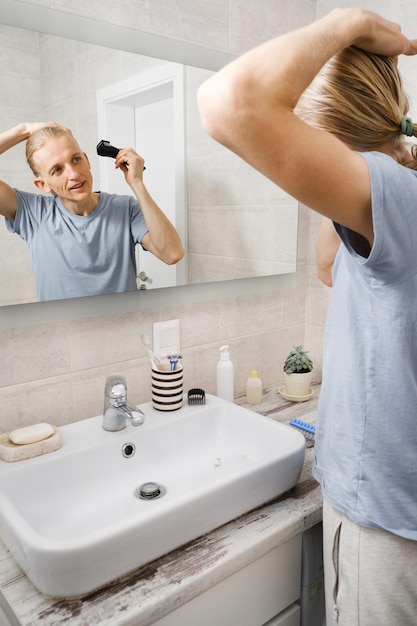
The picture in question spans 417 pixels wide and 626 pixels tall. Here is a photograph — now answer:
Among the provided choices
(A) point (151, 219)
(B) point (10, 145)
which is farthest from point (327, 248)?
(B) point (10, 145)

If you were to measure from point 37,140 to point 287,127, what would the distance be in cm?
73

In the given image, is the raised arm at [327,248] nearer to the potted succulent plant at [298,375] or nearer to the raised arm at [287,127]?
the potted succulent plant at [298,375]

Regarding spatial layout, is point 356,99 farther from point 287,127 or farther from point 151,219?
point 151,219

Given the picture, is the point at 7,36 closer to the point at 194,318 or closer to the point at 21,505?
the point at 194,318

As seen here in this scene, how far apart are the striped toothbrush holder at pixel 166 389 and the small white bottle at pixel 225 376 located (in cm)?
19

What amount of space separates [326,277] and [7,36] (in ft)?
3.01

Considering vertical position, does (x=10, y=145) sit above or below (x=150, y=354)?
above

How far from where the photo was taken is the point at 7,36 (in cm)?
106

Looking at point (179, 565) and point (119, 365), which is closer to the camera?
point (179, 565)

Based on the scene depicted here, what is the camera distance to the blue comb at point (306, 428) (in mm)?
1385

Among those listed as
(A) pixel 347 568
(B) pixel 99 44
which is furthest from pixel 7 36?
(A) pixel 347 568

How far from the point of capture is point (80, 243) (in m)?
1.23

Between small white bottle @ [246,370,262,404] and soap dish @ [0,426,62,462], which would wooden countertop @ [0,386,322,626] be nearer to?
soap dish @ [0,426,62,462]

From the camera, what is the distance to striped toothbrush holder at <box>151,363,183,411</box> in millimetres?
1356
